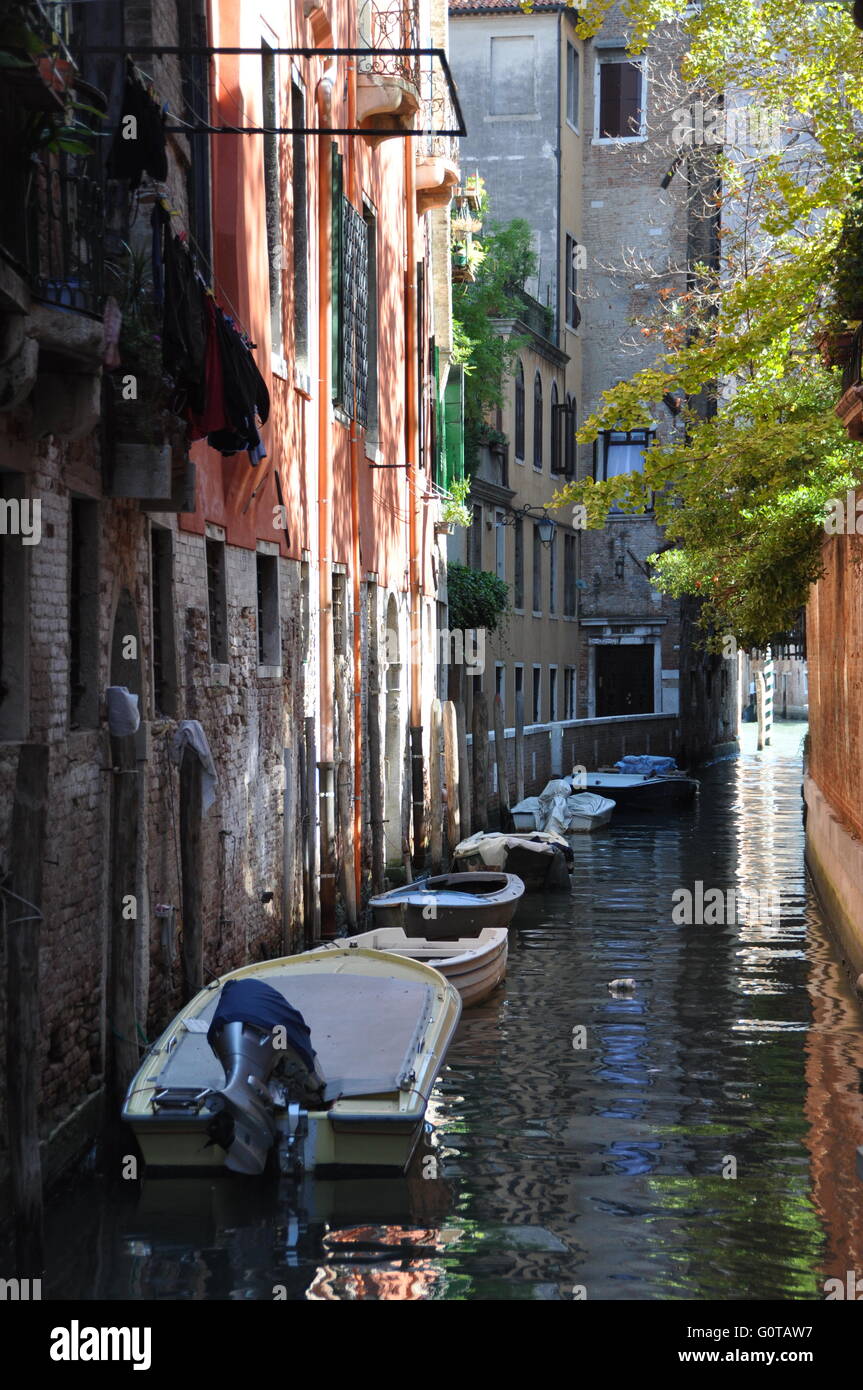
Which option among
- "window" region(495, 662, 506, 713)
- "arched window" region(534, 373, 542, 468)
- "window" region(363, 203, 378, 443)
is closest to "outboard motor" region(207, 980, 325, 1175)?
"window" region(363, 203, 378, 443)

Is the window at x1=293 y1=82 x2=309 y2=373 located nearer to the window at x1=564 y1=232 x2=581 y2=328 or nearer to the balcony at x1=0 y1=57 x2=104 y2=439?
the balcony at x1=0 y1=57 x2=104 y2=439

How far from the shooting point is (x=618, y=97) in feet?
135

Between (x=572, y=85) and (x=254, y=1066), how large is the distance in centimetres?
3427

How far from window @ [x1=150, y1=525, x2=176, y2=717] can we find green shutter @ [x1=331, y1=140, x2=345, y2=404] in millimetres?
5951

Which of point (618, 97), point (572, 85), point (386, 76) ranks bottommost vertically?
point (386, 76)

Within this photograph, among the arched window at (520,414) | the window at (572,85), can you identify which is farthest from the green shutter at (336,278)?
the window at (572,85)

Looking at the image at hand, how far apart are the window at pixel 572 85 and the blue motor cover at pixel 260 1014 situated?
3336 cm

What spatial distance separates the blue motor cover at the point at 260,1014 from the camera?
8961 millimetres

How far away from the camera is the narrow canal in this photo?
8047 millimetres

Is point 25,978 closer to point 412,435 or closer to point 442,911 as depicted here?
point 442,911

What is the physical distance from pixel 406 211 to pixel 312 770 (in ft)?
31.2

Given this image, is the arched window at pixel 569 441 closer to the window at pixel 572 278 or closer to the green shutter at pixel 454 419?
the window at pixel 572 278

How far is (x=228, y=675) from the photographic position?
41.7ft

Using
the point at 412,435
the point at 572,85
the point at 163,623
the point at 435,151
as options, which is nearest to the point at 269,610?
the point at 163,623
